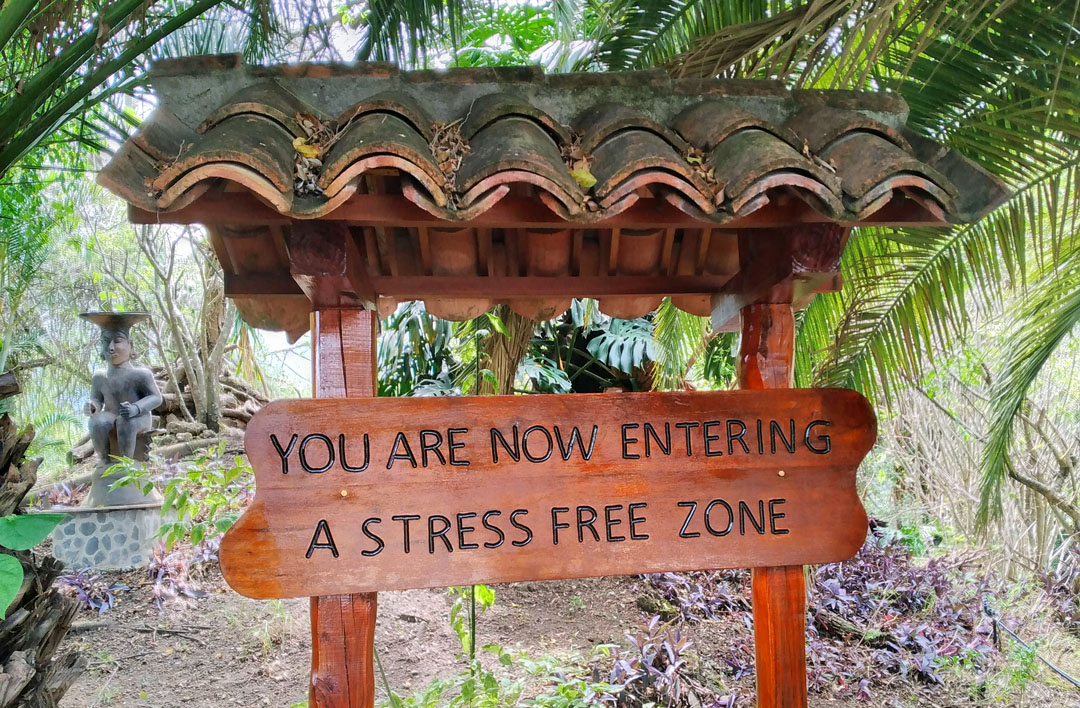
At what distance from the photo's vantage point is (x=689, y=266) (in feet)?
8.54

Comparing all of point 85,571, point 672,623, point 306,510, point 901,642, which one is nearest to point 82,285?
point 85,571

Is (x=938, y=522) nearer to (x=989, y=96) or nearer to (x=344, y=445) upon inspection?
(x=989, y=96)

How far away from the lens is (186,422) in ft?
32.7

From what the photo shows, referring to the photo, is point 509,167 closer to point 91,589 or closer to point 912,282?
point 912,282

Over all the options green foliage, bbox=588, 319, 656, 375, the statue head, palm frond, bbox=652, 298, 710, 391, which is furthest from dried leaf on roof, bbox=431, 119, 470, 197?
the statue head

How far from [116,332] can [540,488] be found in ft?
22.8

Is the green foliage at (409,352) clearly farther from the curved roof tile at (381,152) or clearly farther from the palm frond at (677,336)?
the curved roof tile at (381,152)

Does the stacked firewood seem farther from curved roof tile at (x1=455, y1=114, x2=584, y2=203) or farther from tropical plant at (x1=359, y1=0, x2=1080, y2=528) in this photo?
curved roof tile at (x1=455, y1=114, x2=584, y2=203)

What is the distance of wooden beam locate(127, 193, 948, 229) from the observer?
1.67 metres

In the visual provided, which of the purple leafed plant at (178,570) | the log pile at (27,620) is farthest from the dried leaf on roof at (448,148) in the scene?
the purple leafed plant at (178,570)

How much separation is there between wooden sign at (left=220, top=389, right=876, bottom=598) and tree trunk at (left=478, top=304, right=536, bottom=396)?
350 centimetres

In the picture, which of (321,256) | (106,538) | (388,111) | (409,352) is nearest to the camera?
(388,111)

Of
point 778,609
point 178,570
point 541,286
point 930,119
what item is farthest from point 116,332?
point 930,119

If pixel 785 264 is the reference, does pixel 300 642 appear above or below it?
below
